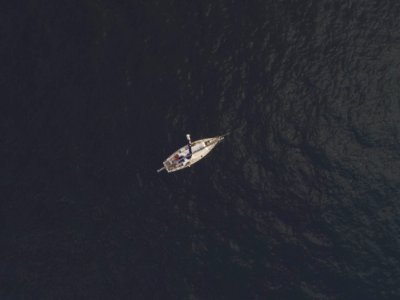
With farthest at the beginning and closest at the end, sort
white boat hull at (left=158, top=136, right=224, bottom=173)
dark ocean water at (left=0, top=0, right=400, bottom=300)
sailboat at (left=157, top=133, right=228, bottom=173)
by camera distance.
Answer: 1. white boat hull at (left=158, top=136, right=224, bottom=173)
2. sailboat at (left=157, top=133, right=228, bottom=173)
3. dark ocean water at (left=0, top=0, right=400, bottom=300)

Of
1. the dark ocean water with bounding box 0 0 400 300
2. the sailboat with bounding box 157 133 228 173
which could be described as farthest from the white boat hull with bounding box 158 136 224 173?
the dark ocean water with bounding box 0 0 400 300

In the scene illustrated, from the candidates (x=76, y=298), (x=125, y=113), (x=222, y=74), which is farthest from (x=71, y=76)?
(x=76, y=298)

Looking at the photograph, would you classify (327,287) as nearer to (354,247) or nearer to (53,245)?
(354,247)

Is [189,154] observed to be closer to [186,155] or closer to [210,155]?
[186,155]

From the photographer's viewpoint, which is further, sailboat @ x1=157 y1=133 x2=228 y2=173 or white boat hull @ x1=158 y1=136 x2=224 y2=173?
white boat hull @ x1=158 y1=136 x2=224 y2=173

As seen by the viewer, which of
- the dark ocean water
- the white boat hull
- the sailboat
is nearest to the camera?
the dark ocean water

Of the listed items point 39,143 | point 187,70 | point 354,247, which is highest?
point 187,70

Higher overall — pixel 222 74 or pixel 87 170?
pixel 222 74

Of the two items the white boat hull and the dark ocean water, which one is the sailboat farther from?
the dark ocean water
